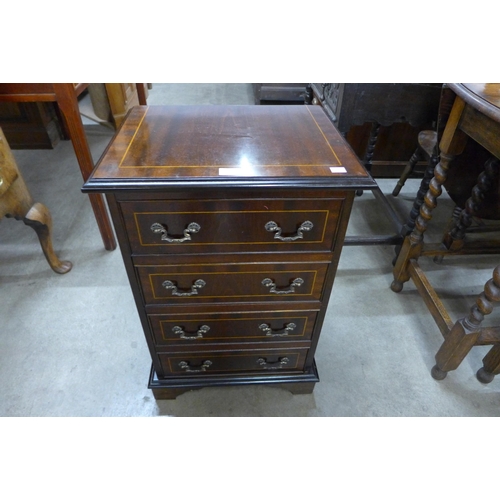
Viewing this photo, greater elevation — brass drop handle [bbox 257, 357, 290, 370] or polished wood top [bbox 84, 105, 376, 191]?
polished wood top [bbox 84, 105, 376, 191]

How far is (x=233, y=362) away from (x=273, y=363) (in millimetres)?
141

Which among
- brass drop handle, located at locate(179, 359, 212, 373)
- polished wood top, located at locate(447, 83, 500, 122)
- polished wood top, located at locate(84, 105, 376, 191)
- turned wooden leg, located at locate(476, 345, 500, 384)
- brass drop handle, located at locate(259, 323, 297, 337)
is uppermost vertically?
polished wood top, located at locate(447, 83, 500, 122)

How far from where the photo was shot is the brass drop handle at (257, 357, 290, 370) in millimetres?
1192

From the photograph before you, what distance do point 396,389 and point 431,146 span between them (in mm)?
1143

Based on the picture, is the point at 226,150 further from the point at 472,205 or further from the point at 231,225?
the point at 472,205

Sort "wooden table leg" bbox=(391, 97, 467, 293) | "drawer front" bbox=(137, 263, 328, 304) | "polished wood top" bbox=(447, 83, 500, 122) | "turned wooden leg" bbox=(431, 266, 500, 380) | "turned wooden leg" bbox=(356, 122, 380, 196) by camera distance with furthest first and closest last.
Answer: "turned wooden leg" bbox=(356, 122, 380, 196) → "wooden table leg" bbox=(391, 97, 467, 293) → "turned wooden leg" bbox=(431, 266, 500, 380) → "polished wood top" bbox=(447, 83, 500, 122) → "drawer front" bbox=(137, 263, 328, 304)

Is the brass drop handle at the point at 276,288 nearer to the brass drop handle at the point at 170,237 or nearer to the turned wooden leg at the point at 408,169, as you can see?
the brass drop handle at the point at 170,237

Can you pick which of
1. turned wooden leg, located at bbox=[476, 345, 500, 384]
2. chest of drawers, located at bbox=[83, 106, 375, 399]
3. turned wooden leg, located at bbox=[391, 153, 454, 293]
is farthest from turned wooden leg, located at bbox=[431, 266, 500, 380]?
chest of drawers, located at bbox=[83, 106, 375, 399]

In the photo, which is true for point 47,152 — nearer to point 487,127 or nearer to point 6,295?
point 6,295

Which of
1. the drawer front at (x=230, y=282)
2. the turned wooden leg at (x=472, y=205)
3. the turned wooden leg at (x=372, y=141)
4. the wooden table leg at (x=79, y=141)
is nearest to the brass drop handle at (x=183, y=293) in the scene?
the drawer front at (x=230, y=282)

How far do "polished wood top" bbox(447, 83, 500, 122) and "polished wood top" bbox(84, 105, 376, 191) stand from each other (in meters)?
0.48

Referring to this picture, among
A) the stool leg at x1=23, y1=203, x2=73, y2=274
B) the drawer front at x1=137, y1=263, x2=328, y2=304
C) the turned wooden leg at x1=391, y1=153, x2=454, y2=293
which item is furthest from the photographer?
the stool leg at x1=23, y1=203, x2=73, y2=274

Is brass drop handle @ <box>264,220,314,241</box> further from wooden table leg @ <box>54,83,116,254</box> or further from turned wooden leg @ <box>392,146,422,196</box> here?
turned wooden leg @ <box>392,146,422,196</box>
